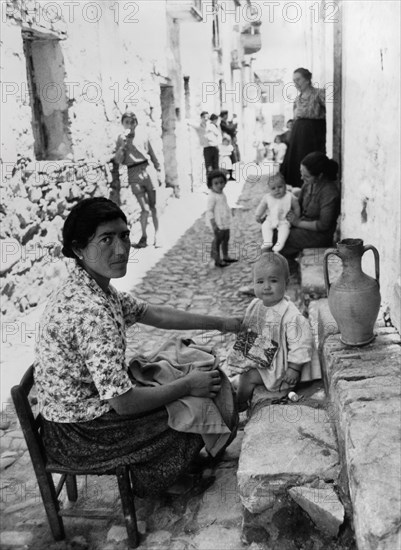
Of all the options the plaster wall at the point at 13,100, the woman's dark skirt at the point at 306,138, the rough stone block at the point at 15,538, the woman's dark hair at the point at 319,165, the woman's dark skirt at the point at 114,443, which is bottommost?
the rough stone block at the point at 15,538

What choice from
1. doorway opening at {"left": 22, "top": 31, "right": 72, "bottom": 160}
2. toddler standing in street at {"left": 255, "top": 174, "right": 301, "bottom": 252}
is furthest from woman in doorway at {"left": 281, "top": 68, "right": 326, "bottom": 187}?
doorway opening at {"left": 22, "top": 31, "right": 72, "bottom": 160}

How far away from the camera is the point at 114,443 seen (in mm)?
2604

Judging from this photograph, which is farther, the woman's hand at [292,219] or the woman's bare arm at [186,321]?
the woman's hand at [292,219]

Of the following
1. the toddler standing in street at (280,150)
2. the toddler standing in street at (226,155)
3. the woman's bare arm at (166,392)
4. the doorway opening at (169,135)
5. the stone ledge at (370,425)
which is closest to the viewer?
the stone ledge at (370,425)

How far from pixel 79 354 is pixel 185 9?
1147 centimetres

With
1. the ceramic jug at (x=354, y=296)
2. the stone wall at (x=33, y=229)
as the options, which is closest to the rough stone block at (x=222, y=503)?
the ceramic jug at (x=354, y=296)

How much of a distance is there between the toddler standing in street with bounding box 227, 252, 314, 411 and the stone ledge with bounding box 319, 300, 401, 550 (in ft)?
0.68

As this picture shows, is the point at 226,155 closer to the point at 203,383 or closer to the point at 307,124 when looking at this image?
the point at 307,124

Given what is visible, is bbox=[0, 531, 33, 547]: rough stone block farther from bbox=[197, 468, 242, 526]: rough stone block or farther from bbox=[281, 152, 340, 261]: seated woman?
bbox=[281, 152, 340, 261]: seated woman

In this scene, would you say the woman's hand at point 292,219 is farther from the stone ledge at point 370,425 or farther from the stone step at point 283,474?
the stone step at point 283,474

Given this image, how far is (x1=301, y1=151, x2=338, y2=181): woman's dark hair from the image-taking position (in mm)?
6316

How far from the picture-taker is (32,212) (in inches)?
231

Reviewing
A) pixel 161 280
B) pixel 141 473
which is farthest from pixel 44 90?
pixel 141 473

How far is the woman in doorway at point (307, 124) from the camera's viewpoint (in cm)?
769
